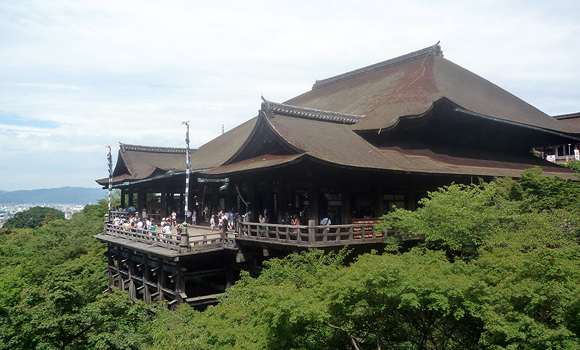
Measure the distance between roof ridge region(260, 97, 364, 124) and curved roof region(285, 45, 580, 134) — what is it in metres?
0.71

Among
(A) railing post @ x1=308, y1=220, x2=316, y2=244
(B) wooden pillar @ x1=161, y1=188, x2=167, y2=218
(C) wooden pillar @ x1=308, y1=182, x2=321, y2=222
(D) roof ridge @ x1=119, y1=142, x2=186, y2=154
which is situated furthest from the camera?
(D) roof ridge @ x1=119, y1=142, x2=186, y2=154

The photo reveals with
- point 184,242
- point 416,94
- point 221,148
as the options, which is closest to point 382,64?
point 416,94

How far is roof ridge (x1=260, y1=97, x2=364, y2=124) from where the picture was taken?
19.1 meters

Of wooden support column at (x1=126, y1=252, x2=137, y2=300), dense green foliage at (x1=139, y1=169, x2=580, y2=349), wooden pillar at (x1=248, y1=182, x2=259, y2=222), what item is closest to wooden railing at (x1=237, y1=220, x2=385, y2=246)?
dense green foliage at (x1=139, y1=169, x2=580, y2=349)

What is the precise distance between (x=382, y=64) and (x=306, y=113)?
14.2 metres

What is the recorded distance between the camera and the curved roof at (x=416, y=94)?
22453mm

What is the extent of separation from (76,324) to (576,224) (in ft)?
46.6

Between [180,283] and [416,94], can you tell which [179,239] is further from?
[416,94]

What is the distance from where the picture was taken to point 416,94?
23453mm

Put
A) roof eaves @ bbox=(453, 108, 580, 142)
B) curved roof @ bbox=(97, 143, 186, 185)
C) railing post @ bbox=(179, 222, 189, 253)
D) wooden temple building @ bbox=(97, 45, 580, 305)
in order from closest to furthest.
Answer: wooden temple building @ bbox=(97, 45, 580, 305) → railing post @ bbox=(179, 222, 189, 253) → roof eaves @ bbox=(453, 108, 580, 142) → curved roof @ bbox=(97, 143, 186, 185)

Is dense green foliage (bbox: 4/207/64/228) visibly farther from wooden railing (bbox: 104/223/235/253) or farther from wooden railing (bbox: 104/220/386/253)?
wooden railing (bbox: 104/223/235/253)

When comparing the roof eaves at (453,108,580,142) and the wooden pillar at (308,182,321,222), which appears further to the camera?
the roof eaves at (453,108,580,142)

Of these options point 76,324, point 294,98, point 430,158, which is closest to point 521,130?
point 430,158

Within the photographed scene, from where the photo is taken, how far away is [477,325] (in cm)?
1002
